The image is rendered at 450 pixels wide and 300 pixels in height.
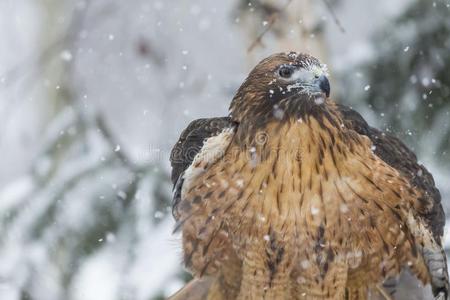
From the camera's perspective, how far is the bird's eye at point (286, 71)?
3.54 metres

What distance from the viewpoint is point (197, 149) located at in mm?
4062

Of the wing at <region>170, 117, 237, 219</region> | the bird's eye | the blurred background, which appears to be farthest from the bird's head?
the blurred background

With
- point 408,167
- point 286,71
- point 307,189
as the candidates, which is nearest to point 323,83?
point 286,71

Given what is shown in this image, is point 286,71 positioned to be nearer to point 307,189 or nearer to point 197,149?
point 307,189

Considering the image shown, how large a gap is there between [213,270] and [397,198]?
0.75m

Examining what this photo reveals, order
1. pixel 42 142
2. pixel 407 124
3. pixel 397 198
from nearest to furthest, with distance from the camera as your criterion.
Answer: pixel 397 198 → pixel 407 124 → pixel 42 142

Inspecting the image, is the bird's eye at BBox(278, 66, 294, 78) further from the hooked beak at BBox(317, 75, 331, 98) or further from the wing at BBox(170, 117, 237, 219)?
the wing at BBox(170, 117, 237, 219)

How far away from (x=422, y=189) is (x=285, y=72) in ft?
2.52

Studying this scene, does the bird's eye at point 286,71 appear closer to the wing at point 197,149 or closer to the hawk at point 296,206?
the hawk at point 296,206

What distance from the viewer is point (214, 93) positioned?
5656 mm

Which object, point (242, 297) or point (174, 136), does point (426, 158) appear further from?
point (242, 297)

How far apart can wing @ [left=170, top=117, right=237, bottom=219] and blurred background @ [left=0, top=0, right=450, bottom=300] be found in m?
0.82

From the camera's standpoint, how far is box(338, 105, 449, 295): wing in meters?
3.86

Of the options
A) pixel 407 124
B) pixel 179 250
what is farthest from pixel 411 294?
pixel 407 124
